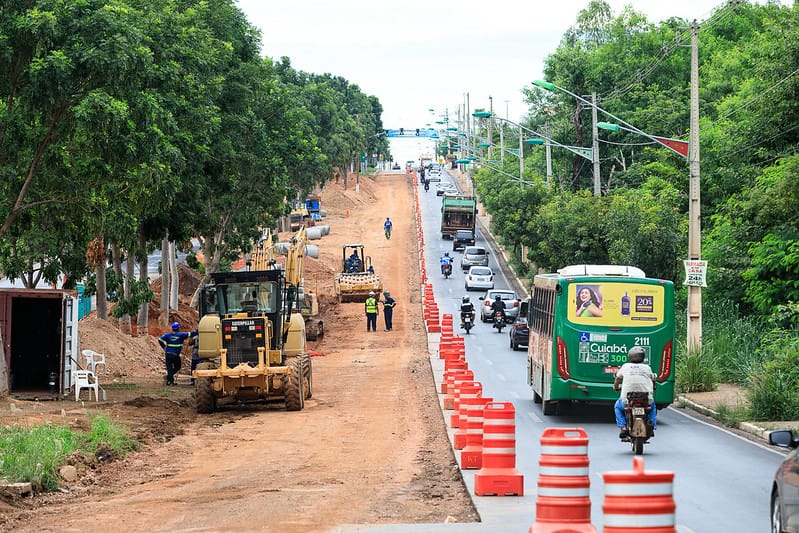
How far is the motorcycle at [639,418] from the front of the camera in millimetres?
17828

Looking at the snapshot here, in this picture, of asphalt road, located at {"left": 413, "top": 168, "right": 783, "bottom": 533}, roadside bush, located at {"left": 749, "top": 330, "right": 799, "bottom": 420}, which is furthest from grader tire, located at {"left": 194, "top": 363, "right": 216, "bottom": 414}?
roadside bush, located at {"left": 749, "top": 330, "right": 799, "bottom": 420}

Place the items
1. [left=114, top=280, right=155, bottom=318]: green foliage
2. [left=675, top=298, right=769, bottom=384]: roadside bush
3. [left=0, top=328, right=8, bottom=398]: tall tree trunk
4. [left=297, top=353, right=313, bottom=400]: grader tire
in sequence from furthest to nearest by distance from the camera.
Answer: [left=114, top=280, right=155, bottom=318]: green foliage, [left=675, top=298, right=769, bottom=384]: roadside bush, [left=297, top=353, right=313, bottom=400]: grader tire, [left=0, top=328, right=8, bottom=398]: tall tree trunk

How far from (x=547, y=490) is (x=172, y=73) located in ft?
61.8

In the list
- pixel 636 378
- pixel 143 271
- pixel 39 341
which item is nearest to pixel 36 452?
pixel 636 378

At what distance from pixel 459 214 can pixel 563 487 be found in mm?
89792

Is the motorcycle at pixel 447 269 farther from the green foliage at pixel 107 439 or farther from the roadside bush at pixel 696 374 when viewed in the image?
the green foliage at pixel 107 439

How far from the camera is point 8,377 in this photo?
89.7 ft

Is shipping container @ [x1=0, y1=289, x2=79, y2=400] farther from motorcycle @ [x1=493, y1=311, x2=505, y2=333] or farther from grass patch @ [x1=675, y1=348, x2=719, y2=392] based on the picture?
motorcycle @ [x1=493, y1=311, x2=505, y2=333]

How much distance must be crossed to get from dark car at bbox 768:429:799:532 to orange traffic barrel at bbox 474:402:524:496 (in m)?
4.40

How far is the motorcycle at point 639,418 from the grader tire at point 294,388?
1027 cm

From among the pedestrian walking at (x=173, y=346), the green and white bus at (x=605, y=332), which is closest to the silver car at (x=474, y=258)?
the pedestrian walking at (x=173, y=346)

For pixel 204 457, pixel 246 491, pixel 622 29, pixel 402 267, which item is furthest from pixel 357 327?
pixel 622 29

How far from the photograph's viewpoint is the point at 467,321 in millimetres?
50969

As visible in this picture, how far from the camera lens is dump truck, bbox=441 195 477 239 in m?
98.4
